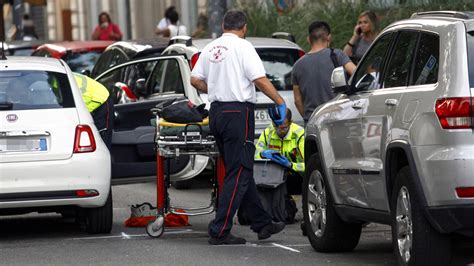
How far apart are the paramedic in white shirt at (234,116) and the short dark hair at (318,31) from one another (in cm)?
196

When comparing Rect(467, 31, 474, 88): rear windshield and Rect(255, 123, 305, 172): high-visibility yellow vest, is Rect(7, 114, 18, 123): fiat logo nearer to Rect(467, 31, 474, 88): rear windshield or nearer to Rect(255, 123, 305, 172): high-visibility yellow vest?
Rect(255, 123, 305, 172): high-visibility yellow vest

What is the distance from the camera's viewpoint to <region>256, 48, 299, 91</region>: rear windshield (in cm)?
1625

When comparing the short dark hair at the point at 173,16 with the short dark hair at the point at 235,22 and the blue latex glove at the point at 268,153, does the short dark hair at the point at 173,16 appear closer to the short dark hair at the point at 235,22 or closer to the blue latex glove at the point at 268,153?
the blue latex glove at the point at 268,153

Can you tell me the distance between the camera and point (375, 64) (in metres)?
10.2

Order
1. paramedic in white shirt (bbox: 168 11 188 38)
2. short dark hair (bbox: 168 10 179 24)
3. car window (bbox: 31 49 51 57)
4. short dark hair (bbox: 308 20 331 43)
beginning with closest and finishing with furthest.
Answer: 1. short dark hair (bbox: 308 20 331 43)
2. car window (bbox: 31 49 51 57)
3. paramedic in white shirt (bbox: 168 11 188 38)
4. short dark hair (bbox: 168 10 179 24)

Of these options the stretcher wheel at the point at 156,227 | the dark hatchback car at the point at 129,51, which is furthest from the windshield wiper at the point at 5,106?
the dark hatchback car at the point at 129,51

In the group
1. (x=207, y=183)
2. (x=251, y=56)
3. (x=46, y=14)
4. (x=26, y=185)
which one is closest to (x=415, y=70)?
(x=251, y=56)

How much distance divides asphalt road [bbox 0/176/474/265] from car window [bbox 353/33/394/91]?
4.05 feet

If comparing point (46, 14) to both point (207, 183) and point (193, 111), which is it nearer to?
point (207, 183)

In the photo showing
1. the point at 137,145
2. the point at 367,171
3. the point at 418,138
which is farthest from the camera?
the point at 137,145

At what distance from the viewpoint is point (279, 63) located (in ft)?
53.9

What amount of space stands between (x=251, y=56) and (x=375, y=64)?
56.0 inches

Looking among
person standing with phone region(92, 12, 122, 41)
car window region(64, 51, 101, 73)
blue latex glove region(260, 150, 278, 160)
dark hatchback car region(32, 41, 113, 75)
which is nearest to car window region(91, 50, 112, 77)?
dark hatchback car region(32, 41, 113, 75)

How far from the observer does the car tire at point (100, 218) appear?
480 inches
